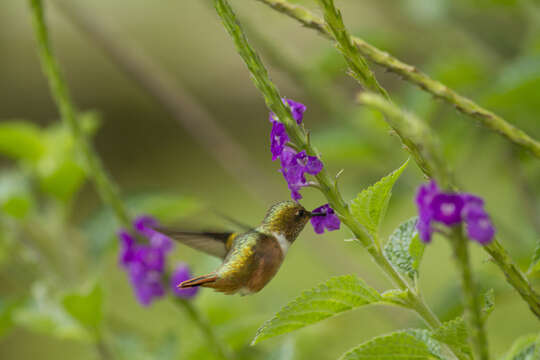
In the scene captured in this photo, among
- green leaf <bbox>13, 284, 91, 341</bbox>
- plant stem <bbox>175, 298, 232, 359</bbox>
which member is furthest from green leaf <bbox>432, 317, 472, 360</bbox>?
green leaf <bbox>13, 284, 91, 341</bbox>

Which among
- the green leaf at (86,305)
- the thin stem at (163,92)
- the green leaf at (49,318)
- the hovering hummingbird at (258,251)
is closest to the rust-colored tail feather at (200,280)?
the hovering hummingbird at (258,251)

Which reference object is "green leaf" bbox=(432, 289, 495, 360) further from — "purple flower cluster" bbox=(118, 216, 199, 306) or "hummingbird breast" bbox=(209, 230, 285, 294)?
"purple flower cluster" bbox=(118, 216, 199, 306)

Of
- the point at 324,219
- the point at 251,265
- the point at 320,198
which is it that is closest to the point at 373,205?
the point at 324,219

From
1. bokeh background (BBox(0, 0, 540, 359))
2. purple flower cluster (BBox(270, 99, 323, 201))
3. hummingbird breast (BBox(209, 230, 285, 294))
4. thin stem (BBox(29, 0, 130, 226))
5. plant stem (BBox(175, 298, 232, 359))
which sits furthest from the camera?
bokeh background (BBox(0, 0, 540, 359))

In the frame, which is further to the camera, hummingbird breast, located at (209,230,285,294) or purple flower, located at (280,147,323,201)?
hummingbird breast, located at (209,230,285,294)

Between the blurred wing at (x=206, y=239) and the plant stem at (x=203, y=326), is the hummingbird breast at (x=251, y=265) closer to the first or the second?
the blurred wing at (x=206, y=239)

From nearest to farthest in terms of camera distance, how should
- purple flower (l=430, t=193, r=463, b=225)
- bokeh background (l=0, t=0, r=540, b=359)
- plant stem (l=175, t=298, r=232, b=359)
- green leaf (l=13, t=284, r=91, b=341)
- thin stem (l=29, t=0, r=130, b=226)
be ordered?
1. purple flower (l=430, t=193, r=463, b=225)
2. thin stem (l=29, t=0, r=130, b=226)
3. plant stem (l=175, t=298, r=232, b=359)
4. green leaf (l=13, t=284, r=91, b=341)
5. bokeh background (l=0, t=0, r=540, b=359)
